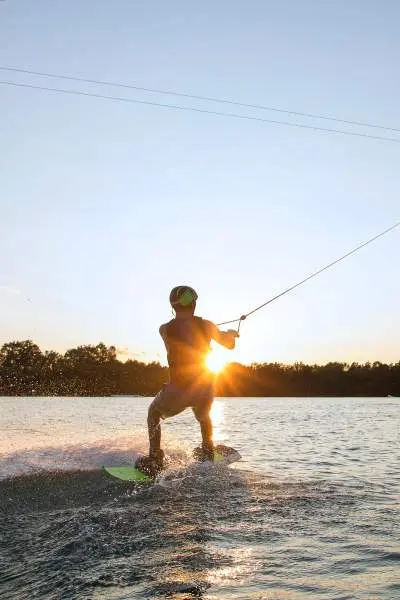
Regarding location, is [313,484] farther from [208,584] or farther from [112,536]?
[208,584]

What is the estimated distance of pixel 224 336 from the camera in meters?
9.25

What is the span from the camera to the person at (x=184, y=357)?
9062mm

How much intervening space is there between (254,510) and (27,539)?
8.56 ft

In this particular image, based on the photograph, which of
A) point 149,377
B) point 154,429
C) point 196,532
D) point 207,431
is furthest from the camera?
point 149,377

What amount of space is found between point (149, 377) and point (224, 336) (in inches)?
→ 6174

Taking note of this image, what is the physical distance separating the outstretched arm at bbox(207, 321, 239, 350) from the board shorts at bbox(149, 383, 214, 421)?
79 centimetres

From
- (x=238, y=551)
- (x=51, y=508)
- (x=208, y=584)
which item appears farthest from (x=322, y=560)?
(x=51, y=508)

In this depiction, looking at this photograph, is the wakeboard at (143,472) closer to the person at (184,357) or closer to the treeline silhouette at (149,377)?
the person at (184,357)

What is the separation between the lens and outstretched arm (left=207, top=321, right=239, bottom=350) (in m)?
9.19

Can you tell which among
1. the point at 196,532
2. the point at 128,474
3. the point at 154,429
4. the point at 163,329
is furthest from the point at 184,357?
the point at 196,532

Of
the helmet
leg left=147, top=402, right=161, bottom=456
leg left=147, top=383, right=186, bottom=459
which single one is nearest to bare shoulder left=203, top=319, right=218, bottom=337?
the helmet

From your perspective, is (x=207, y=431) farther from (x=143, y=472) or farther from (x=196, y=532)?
(x=196, y=532)

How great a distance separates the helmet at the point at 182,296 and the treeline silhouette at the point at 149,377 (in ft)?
459

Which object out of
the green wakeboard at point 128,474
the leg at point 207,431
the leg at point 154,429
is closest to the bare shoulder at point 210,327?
the leg at point 207,431
